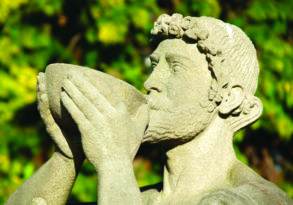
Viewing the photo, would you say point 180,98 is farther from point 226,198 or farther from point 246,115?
point 226,198

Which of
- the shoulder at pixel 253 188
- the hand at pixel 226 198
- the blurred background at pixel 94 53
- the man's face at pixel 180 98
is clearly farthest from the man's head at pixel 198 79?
the blurred background at pixel 94 53

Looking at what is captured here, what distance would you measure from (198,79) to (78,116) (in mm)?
644

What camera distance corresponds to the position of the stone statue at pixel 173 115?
238 inches

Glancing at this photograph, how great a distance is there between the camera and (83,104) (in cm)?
602

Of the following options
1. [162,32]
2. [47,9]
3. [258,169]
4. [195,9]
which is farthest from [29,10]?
[162,32]

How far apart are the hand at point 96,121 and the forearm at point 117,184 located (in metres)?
0.03

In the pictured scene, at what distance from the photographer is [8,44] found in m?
11.8

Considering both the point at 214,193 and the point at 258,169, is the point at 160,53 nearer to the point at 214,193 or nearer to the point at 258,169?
the point at 214,193

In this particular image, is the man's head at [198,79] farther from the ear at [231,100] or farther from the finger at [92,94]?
the finger at [92,94]

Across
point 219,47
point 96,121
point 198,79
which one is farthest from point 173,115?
point 96,121

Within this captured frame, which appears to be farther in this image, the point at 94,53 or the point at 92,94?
the point at 94,53

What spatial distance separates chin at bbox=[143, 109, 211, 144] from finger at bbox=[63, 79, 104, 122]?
0.39 m

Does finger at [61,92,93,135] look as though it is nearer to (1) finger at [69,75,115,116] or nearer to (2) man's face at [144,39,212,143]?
(1) finger at [69,75,115,116]

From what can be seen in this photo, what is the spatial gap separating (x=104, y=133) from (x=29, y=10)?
233 inches
